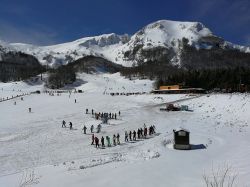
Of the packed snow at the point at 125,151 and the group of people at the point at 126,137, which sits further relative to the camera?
the group of people at the point at 126,137

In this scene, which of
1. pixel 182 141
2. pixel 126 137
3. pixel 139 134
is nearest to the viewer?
pixel 182 141

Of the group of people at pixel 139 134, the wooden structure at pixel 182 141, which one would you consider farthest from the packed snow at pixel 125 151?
the group of people at pixel 139 134

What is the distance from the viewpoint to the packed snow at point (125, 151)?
20859 millimetres

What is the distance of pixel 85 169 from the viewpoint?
2361 centimetres

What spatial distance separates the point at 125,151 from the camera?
1204 inches

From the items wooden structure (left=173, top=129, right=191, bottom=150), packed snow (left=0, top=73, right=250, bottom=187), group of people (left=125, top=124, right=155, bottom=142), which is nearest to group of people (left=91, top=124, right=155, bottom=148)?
group of people (left=125, top=124, right=155, bottom=142)

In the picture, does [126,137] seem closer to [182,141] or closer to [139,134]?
[139,134]

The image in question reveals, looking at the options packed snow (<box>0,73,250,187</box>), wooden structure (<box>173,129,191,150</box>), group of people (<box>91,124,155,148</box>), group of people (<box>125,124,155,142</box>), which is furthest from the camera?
group of people (<box>125,124,155,142</box>)

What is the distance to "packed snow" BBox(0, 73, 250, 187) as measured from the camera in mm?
20859

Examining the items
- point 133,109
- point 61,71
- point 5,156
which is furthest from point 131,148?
point 61,71

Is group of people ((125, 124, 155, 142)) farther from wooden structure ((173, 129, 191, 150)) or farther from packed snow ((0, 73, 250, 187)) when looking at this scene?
wooden structure ((173, 129, 191, 150))

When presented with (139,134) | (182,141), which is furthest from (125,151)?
(139,134)

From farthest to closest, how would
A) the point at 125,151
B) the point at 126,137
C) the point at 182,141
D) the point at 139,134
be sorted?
the point at 139,134 → the point at 126,137 → the point at 125,151 → the point at 182,141

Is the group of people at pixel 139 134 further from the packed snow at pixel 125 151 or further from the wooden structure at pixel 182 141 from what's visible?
the wooden structure at pixel 182 141
